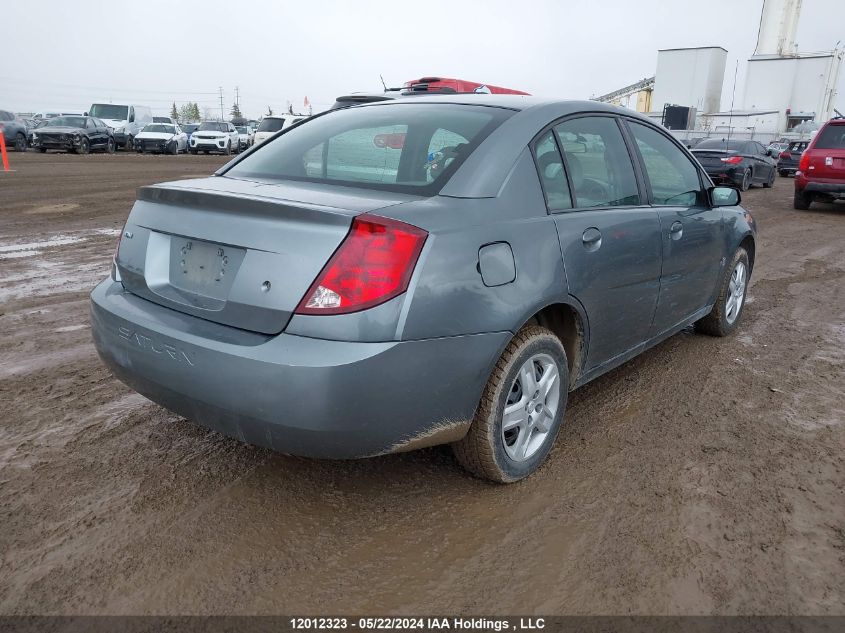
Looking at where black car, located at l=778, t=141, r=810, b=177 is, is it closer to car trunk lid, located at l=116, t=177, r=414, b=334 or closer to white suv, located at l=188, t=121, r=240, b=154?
white suv, located at l=188, t=121, r=240, b=154

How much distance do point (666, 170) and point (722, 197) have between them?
0.53m

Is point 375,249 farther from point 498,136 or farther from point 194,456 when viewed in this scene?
point 194,456

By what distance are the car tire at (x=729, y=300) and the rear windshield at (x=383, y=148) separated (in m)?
2.57

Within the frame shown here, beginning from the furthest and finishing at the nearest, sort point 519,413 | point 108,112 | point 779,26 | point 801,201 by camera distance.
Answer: point 779,26
point 108,112
point 801,201
point 519,413

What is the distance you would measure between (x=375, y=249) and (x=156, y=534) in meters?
1.35

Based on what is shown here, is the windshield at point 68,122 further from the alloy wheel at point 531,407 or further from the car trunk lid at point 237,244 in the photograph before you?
the alloy wheel at point 531,407

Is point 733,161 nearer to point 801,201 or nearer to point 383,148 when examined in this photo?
point 801,201

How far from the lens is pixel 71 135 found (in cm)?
2552

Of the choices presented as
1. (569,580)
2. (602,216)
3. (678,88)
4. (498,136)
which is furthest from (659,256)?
(678,88)

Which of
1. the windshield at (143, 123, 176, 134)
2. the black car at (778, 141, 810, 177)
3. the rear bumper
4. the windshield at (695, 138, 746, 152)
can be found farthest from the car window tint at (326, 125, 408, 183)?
the windshield at (143, 123, 176, 134)

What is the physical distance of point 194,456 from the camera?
3.07m

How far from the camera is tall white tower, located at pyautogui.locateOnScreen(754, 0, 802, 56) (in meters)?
54.2

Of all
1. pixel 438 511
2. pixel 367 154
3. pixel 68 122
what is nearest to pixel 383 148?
pixel 367 154

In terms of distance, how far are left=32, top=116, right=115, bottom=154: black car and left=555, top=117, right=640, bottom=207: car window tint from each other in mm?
26899
